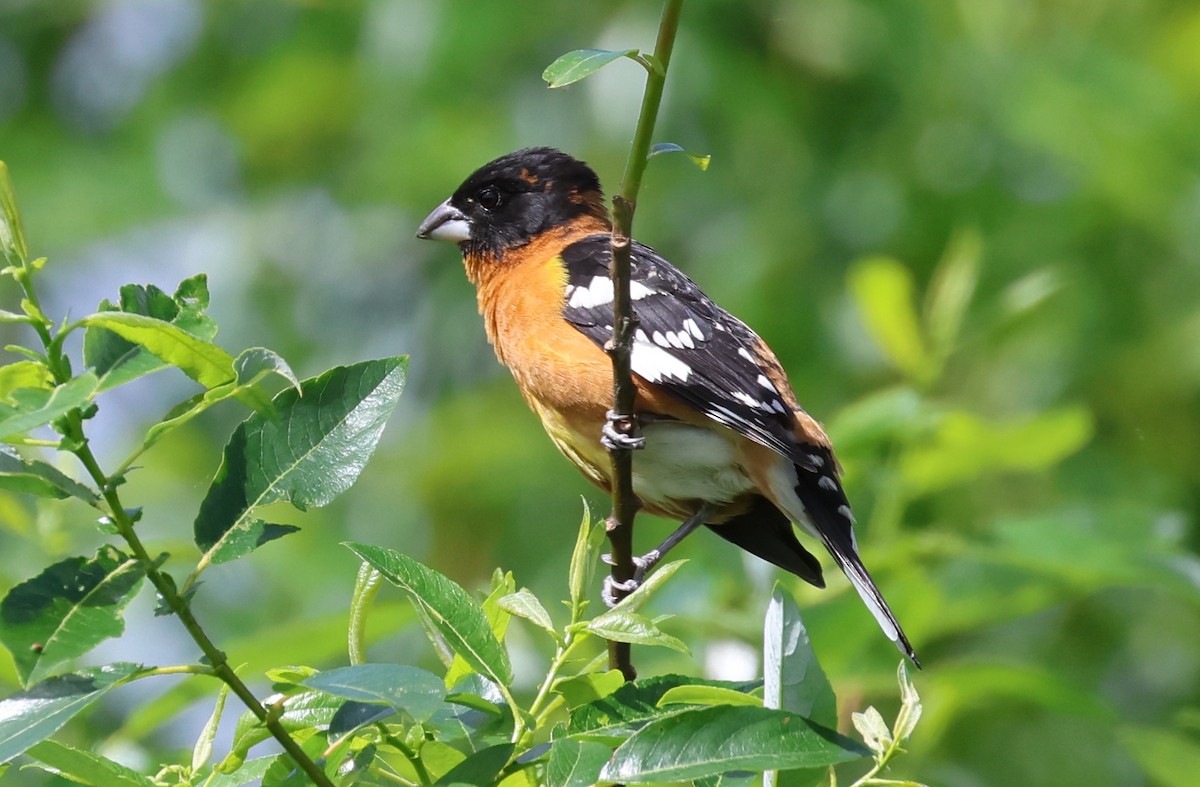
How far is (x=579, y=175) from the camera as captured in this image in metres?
4.32

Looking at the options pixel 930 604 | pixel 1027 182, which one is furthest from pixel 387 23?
pixel 930 604

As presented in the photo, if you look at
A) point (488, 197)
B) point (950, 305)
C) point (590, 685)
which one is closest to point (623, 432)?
point (590, 685)

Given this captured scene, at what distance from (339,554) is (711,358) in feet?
9.35

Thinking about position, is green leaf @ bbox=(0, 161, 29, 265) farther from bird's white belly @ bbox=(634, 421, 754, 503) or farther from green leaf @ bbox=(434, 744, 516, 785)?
bird's white belly @ bbox=(634, 421, 754, 503)

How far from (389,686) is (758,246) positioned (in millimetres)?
4391

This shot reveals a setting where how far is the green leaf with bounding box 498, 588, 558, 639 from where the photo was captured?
1649 millimetres

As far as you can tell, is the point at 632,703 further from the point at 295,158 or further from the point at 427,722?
the point at 295,158

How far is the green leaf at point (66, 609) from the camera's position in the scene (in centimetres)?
140

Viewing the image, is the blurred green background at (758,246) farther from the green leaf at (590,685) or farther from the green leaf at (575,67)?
the green leaf at (575,67)

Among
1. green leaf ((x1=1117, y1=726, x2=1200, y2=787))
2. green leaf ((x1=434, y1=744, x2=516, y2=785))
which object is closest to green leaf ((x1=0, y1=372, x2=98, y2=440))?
green leaf ((x1=434, y1=744, x2=516, y2=785))

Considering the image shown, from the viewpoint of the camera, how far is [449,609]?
164 cm

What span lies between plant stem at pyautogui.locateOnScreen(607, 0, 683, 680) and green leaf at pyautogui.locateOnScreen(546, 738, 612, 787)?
15.7 inches

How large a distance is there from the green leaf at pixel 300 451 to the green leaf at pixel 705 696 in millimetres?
456

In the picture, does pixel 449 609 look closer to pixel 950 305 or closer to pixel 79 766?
pixel 79 766
